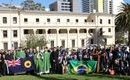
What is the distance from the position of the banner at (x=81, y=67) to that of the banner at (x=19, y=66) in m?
2.52

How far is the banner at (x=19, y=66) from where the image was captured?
912 inches

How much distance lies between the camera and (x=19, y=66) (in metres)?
23.3

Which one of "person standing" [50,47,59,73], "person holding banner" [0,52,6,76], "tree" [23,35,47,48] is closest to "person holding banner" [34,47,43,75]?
"person standing" [50,47,59,73]

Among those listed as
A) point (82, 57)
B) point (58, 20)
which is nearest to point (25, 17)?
point (58, 20)

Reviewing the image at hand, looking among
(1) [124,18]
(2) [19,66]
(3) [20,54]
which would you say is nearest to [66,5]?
(1) [124,18]

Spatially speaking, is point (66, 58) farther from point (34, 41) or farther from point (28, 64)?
point (34, 41)

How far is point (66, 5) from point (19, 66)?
560 feet

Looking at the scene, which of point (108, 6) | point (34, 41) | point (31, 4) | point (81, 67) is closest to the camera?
point (81, 67)

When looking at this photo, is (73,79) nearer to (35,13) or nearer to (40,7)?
(35,13)

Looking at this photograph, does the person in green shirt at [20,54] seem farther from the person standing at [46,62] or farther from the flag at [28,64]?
the person standing at [46,62]

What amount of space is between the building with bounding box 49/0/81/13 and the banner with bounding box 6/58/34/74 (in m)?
153

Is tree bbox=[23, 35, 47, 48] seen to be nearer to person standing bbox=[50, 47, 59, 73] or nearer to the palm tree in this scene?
the palm tree

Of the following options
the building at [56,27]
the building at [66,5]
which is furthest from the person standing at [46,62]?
the building at [66,5]

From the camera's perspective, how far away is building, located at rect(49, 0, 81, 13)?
181 meters
